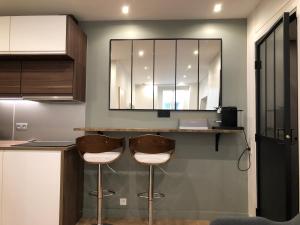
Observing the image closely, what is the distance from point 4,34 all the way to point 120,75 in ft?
4.66

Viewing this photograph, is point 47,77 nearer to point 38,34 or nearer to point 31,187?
point 38,34

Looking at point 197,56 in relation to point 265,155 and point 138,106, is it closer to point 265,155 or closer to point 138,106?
point 138,106

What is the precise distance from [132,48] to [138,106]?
30.7 inches

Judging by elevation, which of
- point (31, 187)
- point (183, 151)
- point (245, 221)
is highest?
point (183, 151)

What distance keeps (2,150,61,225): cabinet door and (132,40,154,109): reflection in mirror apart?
122 centimetres

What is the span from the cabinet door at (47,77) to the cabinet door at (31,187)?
0.78 meters

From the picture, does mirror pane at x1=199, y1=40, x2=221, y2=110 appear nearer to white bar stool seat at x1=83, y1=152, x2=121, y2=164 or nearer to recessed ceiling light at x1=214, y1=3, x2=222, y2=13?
recessed ceiling light at x1=214, y1=3, x2=222, y2=13

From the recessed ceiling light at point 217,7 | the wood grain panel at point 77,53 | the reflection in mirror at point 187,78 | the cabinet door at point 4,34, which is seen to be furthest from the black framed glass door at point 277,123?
the cabinet door at point 4,34

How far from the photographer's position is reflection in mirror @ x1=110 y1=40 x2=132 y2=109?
328cm

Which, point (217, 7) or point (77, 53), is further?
point (77, 53)

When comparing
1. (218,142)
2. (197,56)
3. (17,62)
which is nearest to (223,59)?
(197,56)

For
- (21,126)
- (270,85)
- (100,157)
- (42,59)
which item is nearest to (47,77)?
(42,59)

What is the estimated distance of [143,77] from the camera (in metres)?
3.26

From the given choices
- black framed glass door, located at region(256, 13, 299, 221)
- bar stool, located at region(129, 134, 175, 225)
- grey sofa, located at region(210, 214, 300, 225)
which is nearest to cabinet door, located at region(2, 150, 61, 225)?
bar stool, located at region(129, 134, 175, 225)
